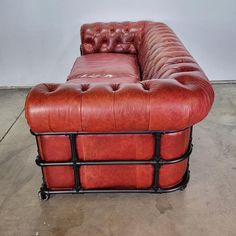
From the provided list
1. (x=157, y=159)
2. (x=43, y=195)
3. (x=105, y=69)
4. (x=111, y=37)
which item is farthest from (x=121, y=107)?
(x=111, y=37)

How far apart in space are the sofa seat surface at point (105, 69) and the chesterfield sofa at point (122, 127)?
1.31 feet

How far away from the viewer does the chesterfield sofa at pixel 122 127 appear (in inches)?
54.9

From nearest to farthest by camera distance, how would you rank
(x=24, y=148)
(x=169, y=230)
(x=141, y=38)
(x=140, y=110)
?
1. (x=140, y=110)
2. (x=169, y=230)
3. (x=24, y=148)
4. (x=141, y=38)

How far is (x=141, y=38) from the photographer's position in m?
3.02

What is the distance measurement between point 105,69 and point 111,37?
29.1 inches

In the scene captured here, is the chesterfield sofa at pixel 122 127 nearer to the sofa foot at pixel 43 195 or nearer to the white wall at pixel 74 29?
the sofa foot at pixel 43 195

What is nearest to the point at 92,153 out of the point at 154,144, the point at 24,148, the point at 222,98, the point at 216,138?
the point at 154,144

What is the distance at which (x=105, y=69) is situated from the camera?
2.49 meters

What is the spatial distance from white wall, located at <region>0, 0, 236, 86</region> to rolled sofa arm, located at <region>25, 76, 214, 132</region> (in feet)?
7.01

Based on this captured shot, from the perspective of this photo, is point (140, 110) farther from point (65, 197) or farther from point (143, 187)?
point (65, 197)

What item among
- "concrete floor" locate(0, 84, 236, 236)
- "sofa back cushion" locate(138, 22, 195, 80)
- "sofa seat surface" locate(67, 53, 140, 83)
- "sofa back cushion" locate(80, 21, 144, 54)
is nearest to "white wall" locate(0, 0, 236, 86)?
"sofa back cushion" locate(80, 21, 144, 54)

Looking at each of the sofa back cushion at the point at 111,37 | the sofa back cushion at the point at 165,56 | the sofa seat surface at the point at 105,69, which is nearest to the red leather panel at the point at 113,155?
the sofa back cushion at the point at 165,56

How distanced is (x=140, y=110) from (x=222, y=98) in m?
2.09

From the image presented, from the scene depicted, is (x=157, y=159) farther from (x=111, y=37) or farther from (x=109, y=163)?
(x=111, y=37)
